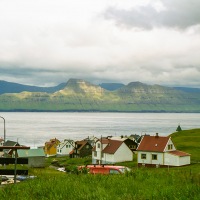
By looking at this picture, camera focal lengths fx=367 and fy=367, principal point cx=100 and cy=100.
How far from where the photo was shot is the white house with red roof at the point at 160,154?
268 feet

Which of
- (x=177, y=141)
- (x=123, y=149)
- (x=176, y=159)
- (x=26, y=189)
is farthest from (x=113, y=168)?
(x=177, y=141)

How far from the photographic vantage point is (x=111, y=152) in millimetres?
98062

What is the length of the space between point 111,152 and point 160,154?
18.3 metres

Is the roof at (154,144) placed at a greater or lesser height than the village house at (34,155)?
greater

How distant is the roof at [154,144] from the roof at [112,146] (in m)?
13.6

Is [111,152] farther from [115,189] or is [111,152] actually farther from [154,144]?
[115,189]

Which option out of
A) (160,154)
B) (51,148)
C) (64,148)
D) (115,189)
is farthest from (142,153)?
(115,189)

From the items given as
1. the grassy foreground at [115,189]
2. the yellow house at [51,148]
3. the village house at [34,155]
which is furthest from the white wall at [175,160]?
the yellow house at [51,148]

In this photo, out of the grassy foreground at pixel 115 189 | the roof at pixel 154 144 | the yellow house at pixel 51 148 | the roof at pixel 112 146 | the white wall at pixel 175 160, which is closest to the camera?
the grassy foreground at pixel 115 189

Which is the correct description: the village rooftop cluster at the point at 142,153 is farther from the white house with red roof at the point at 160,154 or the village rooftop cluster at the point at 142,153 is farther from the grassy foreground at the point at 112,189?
the grassy foreground at the point at 112,189

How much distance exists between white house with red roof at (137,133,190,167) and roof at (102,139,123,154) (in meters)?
13.2

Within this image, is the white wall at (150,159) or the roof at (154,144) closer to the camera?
the white wall at (150,159)

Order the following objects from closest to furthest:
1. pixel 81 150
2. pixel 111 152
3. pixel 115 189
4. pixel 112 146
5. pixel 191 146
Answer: pixel 115 189, pixel 111 152, pixel 112 146, pixel 191 146, pixel 81 150

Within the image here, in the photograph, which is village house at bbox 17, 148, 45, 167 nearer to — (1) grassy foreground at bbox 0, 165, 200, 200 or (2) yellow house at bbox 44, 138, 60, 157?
(2) yellow house at bbox 44, 138, 60, 157
